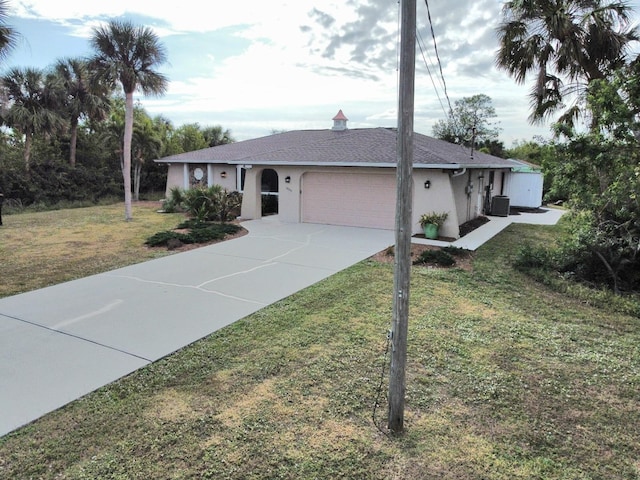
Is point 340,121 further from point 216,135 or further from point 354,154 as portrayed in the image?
point 216,135

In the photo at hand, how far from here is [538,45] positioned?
11.6 meters

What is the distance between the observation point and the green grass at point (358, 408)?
299cm

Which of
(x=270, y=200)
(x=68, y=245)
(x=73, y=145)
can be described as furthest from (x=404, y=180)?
(x=73, y=145)

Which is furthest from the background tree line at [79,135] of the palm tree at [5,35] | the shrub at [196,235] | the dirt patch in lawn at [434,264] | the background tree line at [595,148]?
the background tree line at [595,148]

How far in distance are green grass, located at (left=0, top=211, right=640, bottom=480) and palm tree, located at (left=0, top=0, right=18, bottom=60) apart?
29.6 ft

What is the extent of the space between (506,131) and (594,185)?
105 feet

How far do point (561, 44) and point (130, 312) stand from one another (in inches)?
490

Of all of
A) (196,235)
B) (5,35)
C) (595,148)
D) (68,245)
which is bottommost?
(68,245)

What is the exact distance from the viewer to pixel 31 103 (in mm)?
20406

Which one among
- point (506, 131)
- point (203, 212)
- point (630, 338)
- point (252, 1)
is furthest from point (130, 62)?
point (506, 131)

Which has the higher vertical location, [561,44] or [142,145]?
[561,44]

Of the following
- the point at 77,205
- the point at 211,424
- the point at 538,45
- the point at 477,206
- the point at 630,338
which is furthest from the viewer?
the point at 77,205

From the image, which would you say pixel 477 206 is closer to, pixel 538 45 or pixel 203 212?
pixel 538 45

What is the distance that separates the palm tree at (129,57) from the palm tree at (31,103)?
8.68m
